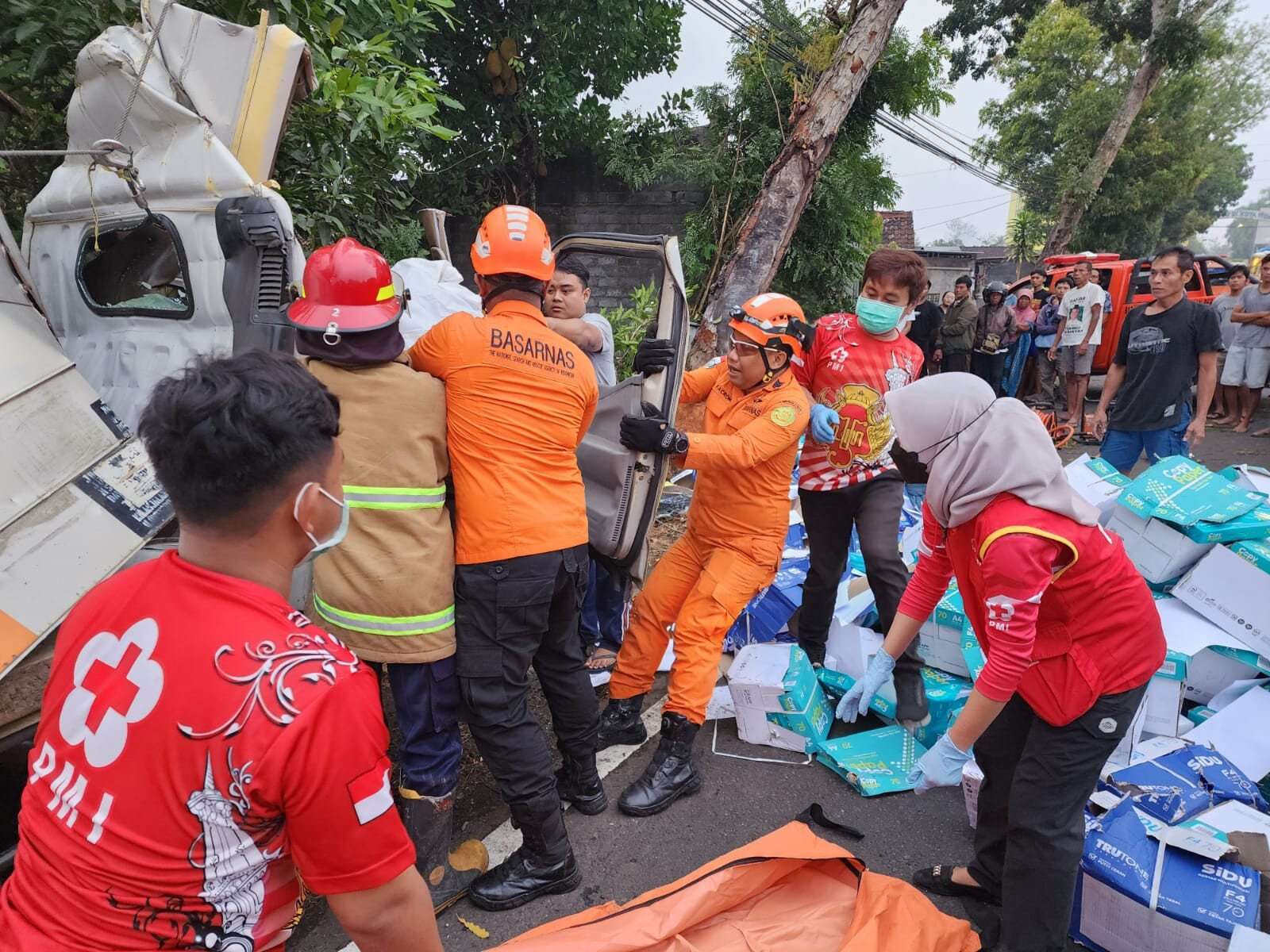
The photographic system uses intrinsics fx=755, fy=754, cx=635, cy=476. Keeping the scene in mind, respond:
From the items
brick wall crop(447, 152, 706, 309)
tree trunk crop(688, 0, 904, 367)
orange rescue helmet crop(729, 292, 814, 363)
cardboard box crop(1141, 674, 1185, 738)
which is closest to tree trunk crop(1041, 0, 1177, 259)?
brick wall crop(447, 152, 706, 309)

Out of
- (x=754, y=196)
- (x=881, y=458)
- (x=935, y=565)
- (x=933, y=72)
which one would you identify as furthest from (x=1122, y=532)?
(x=933, y=72)

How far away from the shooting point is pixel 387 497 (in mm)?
2070

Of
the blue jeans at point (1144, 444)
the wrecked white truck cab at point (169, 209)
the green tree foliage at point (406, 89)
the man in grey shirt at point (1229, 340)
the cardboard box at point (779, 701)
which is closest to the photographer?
the wrecked white truck cab at point (169, 209)

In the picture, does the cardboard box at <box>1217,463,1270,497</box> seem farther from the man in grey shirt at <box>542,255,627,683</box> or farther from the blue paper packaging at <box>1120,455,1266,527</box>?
the man in grey shirt at <box>542,255,627,683</box>

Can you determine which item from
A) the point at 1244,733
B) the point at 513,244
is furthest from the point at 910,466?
the point at 1244,733

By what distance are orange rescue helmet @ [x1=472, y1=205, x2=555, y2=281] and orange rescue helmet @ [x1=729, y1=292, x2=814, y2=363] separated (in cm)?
90

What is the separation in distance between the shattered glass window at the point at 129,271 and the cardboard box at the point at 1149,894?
3.46 meters

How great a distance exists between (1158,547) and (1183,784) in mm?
1486

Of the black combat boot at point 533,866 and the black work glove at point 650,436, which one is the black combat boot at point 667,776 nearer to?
the black combat boot at point 533,866

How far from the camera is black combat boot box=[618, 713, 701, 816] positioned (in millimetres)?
2764

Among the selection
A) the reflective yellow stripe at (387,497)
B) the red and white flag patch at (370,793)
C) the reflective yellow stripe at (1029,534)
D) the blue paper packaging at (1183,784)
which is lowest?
the blue paper packaging at (1183,784)

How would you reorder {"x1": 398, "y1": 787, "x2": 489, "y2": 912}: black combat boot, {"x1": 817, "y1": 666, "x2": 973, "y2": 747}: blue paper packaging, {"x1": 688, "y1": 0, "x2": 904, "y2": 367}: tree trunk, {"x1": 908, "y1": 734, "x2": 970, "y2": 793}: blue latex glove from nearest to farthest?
{"x1": 908, "y1": 734, "x2": 970, "y2": 793}: blue latex glove < {"x1": 398, "y1": 787, "x2": 489, "y2": 912}: black combat boot < {"x1": 817, "y1": 666, "x2": 973, "y2": 747}: blue paper packaging < {"x1": 688, "y1": 0, "x2": 904, "y2": 367}: tree trunk

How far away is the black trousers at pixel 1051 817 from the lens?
1959 mm

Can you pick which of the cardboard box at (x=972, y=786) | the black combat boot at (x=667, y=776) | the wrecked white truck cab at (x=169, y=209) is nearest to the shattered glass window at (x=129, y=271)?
the wrecked white truck cab at (x=169, y=209)
